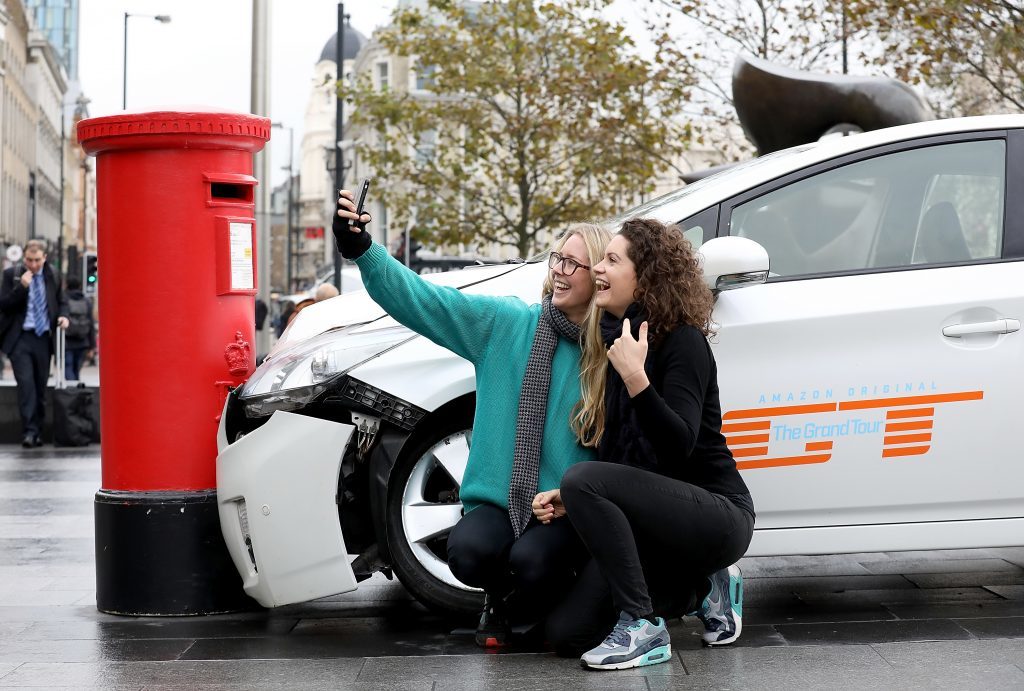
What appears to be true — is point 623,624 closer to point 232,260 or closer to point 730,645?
point 730,645

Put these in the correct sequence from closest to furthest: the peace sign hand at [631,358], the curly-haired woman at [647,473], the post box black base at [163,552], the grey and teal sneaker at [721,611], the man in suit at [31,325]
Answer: the peace sign hand at [631,358] → the curly-haired woman at [647,473] → the grey and teal sneaker at [721,611] → the post box black base at [163,552] → the man in suit at [31,325]

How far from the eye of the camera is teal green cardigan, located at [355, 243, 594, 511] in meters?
4.64

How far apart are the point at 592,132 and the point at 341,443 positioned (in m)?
21.9

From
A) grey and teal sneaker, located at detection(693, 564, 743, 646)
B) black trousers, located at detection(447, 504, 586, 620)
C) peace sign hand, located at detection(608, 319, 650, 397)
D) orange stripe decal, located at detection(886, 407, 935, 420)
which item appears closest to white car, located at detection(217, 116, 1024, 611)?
orange stripe decal, located at detection(886, 407, 935, 420)

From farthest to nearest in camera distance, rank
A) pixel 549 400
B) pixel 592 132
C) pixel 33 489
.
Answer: pixel 592 132 → pixel 33 489 → pixel 549 400

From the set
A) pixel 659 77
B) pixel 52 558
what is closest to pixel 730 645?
pixel 52 558

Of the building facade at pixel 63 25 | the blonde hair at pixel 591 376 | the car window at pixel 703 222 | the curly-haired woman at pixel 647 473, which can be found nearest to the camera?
the curly-haired woman at pixel 647 473

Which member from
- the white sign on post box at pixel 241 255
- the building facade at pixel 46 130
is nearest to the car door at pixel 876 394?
the white sign on post box at pixel 241 255

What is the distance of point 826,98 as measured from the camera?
973cm

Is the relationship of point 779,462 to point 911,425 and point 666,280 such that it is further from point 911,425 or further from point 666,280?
point 666,280

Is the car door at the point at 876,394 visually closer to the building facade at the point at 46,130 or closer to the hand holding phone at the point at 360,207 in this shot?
the hand holding phone at the point at 360,207

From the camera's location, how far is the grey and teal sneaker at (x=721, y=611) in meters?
4.65

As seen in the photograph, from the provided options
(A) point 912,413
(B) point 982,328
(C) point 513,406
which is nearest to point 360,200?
(C) point 513,406

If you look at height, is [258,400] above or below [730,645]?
above
